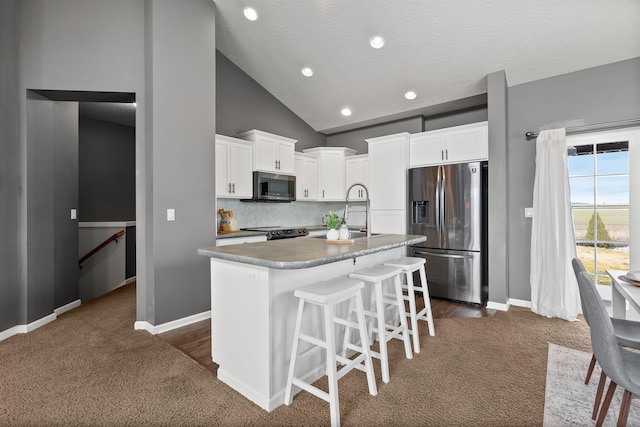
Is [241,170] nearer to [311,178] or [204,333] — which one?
[311,178]

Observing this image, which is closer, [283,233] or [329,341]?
[329,341]

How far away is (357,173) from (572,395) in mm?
3787

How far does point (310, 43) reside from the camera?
385cm

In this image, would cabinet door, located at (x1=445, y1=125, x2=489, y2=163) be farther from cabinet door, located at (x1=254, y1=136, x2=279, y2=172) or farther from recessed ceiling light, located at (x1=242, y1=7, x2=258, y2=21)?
recessed ceiling light, located at (x1=242, y1=7, x2=258, y2=21)

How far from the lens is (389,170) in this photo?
453 cm

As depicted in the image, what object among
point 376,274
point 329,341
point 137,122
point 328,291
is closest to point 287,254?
point 328,291

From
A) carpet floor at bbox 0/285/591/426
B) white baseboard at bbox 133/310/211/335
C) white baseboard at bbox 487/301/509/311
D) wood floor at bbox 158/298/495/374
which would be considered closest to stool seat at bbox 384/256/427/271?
carpet floor at bbox 0/285/591/426

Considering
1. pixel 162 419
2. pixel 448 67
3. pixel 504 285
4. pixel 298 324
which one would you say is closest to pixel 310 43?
pixel 448 67

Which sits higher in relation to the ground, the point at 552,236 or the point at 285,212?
the point at 285,212

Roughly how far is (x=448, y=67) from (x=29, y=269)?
15.8 feet

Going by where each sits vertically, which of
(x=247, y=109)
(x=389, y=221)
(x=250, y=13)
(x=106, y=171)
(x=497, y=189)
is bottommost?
(x=389, y=221)

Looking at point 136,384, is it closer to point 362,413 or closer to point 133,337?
point 133,337

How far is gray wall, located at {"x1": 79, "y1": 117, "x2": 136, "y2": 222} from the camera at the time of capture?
17.3 feet

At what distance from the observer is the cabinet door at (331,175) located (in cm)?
528
